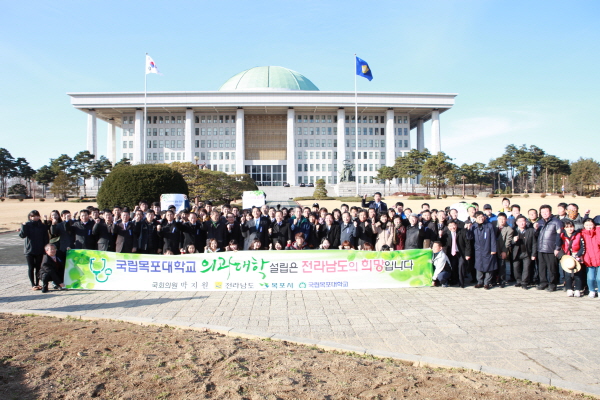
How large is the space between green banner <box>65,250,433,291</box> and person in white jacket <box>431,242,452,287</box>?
0.44 m

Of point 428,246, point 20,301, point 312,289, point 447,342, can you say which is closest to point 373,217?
point 428,246

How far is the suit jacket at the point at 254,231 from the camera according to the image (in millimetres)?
9898

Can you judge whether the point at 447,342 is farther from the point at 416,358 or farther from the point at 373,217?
the point at 373,217

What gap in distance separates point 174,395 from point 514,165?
2602 inches

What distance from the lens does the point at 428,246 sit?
29.6 feet

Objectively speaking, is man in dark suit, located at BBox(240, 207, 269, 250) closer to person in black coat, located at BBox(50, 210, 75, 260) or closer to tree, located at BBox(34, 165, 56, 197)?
person in black coat, located at BBox(50, 210, 75, 260)

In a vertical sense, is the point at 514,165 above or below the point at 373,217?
above

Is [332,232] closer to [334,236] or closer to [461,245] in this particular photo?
[334,236]

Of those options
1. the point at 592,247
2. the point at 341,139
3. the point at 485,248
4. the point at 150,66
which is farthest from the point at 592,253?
the point at 341,139

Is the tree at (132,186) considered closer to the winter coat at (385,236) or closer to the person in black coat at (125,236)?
the person in black coat at (125,236)

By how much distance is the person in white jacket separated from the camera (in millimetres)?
8508

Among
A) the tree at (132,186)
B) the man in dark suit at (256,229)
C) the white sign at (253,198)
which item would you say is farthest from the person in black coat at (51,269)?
the tree at (132,186)

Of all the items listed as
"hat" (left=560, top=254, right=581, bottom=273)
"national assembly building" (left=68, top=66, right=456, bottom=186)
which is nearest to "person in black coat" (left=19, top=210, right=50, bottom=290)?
"hat" (left=560, top=254, right=581, bottom=273)

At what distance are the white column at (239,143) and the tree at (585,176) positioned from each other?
5484 cm
